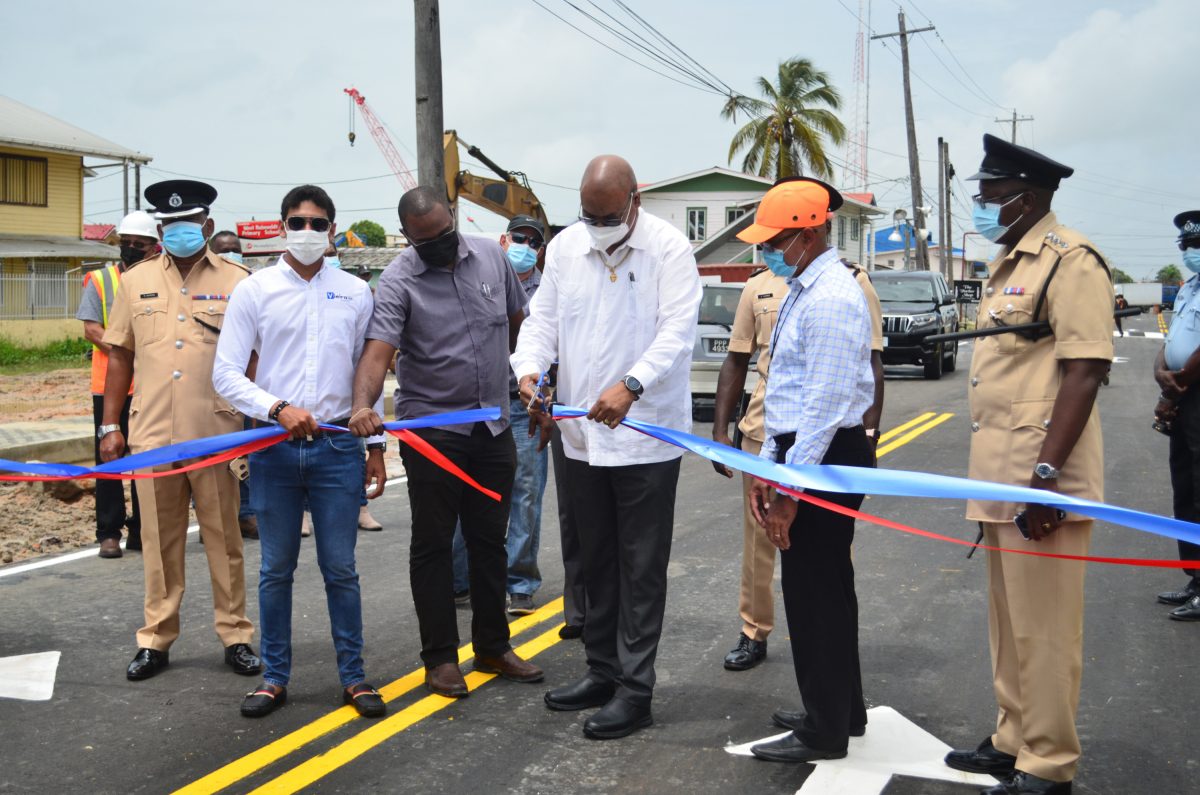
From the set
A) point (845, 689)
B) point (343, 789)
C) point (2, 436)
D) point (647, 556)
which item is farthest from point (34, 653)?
point (2, 436)

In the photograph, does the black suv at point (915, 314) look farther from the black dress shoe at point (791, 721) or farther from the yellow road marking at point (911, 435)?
the black dress shoe at point (791, 721)

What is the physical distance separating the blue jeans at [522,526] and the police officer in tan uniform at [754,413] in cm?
140

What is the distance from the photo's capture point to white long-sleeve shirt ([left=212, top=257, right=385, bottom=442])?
514 cm

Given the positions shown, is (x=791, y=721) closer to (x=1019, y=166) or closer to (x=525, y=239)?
(x=1019, y=166)

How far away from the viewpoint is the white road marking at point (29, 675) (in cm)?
532

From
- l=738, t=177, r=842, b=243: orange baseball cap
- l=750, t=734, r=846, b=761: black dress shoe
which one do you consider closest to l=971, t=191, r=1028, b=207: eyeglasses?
l=738, t=177, r=842, b=243: orange baseball cap

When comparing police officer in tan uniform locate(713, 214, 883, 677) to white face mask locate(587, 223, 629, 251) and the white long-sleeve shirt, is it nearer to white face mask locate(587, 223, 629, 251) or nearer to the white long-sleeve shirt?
white face mask locate(587, 223, 629, 251)

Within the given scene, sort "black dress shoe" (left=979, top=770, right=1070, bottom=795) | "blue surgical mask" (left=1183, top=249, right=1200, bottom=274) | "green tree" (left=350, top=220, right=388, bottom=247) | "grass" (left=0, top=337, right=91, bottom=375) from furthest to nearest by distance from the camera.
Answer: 1. "green tree" (left=350, top=220, right=388, bottom=247)
2. "grass" (left=0, top=337, right=91, bottom=375)
3. "blue surgical mask" (left=1183, top=249, right=1200, bottom=274)
4. "black dress shoe" (left=979, top=770, right=1070, bottom=795)

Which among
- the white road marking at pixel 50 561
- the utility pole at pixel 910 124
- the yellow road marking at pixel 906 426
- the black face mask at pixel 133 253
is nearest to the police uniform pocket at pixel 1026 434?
the white road marking at pixel 50 561

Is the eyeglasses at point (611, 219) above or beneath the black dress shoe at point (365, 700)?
above

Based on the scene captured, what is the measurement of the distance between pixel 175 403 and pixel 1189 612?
5.63 metres

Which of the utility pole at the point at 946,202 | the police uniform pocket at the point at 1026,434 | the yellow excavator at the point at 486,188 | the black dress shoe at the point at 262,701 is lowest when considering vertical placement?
the black dress shoe at the point at 262,701

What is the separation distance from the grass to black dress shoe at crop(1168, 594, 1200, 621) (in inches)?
966

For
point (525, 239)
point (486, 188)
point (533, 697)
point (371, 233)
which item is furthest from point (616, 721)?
point (371, 233)
